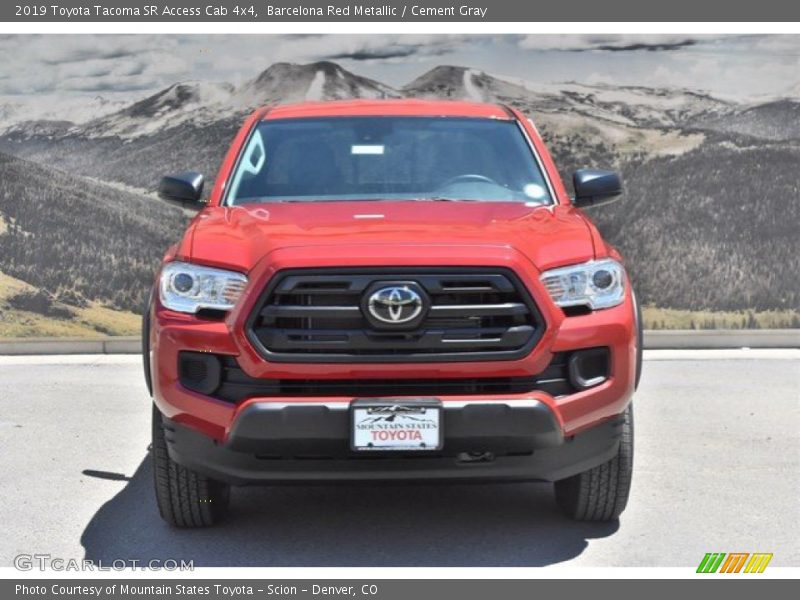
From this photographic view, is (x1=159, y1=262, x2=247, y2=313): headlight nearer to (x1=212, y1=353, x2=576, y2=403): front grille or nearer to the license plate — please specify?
(x1=212, y1=353, x2=576, y2=403): front grille

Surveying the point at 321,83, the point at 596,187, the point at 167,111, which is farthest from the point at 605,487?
the point at 167,111

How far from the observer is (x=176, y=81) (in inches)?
525

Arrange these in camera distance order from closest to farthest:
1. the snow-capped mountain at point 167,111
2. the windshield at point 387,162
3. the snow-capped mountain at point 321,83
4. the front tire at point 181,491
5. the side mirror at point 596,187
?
1. the front tire at point 181,491
2. the windshield at point 387,162
3. the side mirror at point 596,187
4. the snow-capped mountain at point 321,83
5. the snow-capped mountain at point 167,111

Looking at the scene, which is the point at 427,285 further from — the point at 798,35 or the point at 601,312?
the point at 798,35

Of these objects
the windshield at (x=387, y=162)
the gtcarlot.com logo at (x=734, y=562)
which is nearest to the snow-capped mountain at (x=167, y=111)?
the windshield at (x=387, y=162)

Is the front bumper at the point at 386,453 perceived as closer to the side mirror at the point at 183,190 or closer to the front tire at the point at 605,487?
the front tire at the point at 605,487

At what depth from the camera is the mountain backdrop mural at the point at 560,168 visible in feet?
43.3

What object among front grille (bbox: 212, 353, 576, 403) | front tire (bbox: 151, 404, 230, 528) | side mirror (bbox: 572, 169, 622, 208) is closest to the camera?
front grille (bbox: 212, 353, 576, 403)

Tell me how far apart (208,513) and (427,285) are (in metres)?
1.46

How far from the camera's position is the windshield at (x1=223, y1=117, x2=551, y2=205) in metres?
6.46

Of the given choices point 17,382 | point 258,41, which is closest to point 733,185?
point 258,41

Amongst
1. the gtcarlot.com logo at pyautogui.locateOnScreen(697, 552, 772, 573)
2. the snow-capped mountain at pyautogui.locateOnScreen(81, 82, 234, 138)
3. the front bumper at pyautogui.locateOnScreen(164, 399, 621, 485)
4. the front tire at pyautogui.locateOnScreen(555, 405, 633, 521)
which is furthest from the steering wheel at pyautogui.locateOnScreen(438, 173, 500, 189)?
the snow-capped mountain at pyautogui.locateOnScreen(81, 82, 234, 138)

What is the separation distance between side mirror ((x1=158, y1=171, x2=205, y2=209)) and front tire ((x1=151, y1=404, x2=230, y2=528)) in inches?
54.8

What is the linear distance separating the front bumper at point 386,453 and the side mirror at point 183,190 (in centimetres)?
162
